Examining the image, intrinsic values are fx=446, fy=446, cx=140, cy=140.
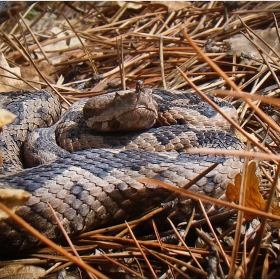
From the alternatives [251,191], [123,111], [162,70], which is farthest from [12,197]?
[162,70]

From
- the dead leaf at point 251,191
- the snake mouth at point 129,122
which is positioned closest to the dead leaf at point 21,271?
the dead leaf at point 251,191

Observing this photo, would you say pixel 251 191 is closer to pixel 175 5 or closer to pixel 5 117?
pixel 5 117

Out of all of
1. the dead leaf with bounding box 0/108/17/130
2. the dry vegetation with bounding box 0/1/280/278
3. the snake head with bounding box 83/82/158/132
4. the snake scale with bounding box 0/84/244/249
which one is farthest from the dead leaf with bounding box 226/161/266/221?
the dead leaf with bounding box 0/108/17/130

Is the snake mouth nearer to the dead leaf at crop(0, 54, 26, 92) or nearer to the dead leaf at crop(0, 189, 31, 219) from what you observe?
the dead leaf at crop(0, 54, 26, 92)

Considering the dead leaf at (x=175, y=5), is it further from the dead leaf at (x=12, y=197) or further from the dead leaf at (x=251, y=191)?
the dead leaf at (x=12, y=197)

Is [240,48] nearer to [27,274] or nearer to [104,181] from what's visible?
[104,181]

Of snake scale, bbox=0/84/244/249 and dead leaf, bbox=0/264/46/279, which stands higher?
snake scale, bbox=0/84/244/249
